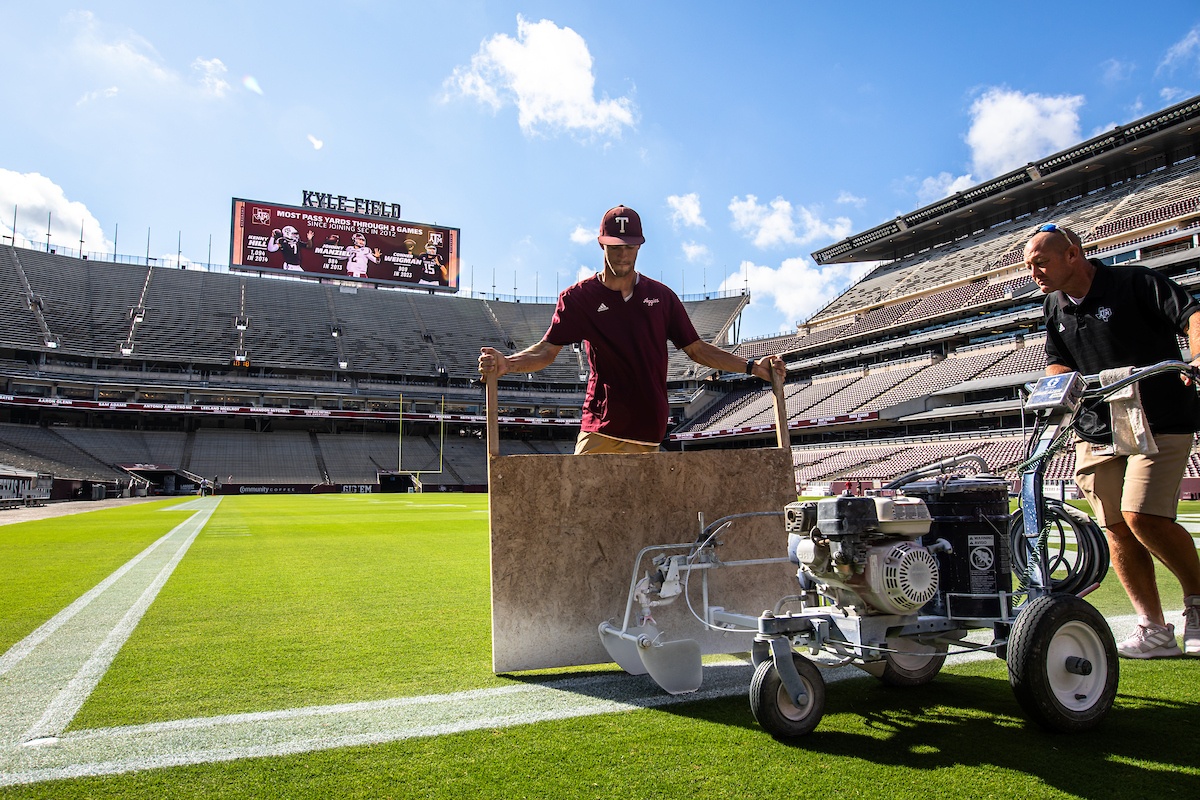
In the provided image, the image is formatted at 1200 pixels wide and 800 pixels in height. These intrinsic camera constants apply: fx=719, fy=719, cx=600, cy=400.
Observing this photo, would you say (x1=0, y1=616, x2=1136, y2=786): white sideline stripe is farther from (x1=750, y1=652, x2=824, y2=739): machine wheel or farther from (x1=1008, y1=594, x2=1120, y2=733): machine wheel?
(x1=1008, y1=594, x2=1120, y2=733): machine wheel

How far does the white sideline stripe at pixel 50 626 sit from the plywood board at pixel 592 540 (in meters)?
2.24

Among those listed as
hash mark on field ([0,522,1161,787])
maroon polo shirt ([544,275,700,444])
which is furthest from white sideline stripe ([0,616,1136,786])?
maroon polo shirt ([544,275,700,444])

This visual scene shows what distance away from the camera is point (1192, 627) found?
325 cm

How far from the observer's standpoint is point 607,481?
3.17 metres

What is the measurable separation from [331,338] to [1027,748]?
56586mm

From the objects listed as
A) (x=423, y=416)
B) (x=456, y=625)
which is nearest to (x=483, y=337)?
(x=423, y=416)

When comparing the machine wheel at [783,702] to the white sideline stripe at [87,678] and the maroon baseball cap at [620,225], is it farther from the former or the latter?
the white sideline stripe at [87,678]

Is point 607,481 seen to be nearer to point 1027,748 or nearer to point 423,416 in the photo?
point 1027,748

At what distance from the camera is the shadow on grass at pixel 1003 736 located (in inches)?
77.2

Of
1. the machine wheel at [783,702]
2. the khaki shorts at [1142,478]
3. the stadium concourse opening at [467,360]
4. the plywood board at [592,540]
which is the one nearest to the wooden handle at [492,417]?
the plywood board at [592,540]

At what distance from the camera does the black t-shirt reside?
318 centimetres

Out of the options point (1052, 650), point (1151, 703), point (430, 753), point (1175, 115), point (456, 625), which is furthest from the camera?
point (1175, 115)

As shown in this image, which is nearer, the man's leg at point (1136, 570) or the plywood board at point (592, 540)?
the plywood board at point (592, 540)

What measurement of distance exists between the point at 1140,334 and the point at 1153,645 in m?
1.39
